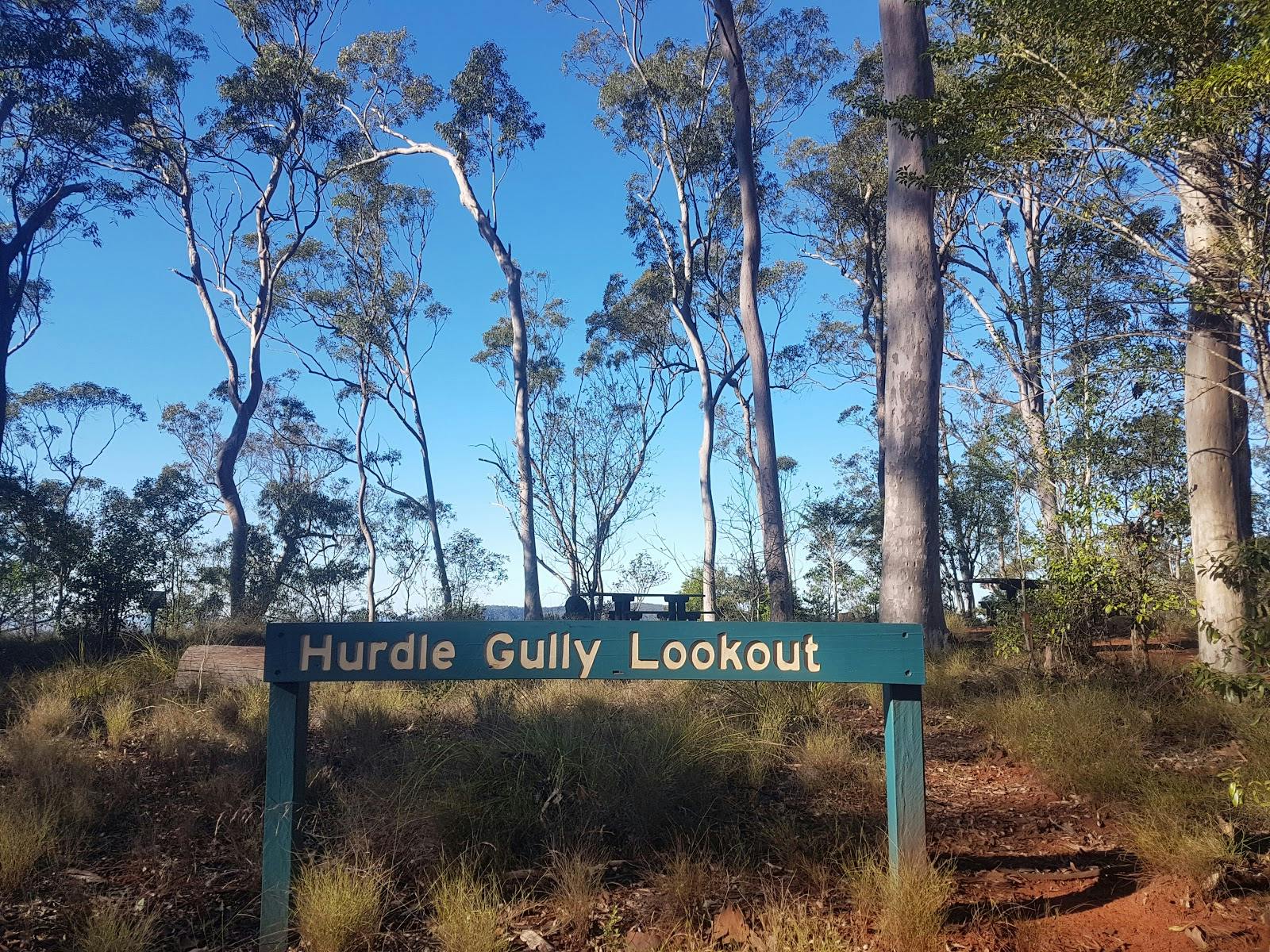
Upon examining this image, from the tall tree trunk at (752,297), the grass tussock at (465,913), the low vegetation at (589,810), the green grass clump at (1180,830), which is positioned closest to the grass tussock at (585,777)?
the low vegetation at (589,810)

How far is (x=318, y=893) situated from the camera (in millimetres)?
3107

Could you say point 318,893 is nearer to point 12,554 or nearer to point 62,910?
point 62,910

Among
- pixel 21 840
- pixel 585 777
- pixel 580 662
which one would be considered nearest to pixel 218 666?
pixel 21 840

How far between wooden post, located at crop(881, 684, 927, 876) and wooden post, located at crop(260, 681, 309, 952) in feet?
7.45

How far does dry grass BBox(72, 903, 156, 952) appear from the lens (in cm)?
297

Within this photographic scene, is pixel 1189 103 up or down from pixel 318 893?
up

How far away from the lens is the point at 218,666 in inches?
277

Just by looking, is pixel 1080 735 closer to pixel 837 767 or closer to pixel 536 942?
pixel 837 767

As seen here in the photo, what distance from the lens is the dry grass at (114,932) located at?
297cm

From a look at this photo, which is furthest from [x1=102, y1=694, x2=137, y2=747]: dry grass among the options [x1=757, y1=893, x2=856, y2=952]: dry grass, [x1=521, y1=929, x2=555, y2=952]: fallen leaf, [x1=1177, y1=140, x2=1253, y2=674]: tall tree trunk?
[x1=1177, y1=140, x2=1253, y2=674]: tall tree trunk

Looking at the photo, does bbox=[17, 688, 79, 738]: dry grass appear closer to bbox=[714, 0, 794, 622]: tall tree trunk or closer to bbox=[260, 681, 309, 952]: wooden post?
bbox=[260, 681, 309, 952]: wooden post

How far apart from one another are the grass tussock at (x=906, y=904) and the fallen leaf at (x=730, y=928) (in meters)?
0.45

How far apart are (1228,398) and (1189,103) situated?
2676 millimetres

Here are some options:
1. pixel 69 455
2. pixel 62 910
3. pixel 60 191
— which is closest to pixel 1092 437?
pixel 62 910
